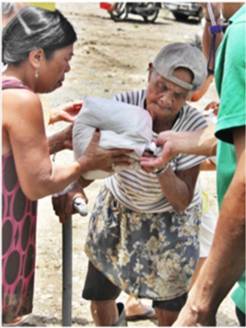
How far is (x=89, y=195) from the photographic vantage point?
5.46 metres

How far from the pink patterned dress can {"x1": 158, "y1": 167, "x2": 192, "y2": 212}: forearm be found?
0.51 metres

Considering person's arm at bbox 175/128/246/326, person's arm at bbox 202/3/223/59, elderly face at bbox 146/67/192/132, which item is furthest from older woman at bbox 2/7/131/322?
person's arm at bbox 202/3/223/59

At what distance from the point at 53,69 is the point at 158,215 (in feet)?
2.53

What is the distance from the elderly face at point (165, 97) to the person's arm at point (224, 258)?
1.04m

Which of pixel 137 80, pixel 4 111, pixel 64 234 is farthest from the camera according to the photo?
pixel 137 80

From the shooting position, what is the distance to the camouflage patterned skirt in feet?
9.07

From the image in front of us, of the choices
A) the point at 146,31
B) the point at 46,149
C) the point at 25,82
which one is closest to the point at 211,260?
the point at 46,149

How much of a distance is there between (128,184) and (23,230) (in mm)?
549

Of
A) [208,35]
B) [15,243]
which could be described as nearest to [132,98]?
[15,243]

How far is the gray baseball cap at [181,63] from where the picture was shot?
8.40 feet

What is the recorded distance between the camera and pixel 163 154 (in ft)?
7.43

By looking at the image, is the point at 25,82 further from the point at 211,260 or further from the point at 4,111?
the point at 211,260

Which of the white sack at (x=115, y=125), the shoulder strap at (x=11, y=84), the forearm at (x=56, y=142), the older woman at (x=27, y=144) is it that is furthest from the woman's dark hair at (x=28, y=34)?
the forearm at (x=56, y=142)

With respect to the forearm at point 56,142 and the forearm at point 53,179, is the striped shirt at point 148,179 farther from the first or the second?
the forearm at point 53,179
